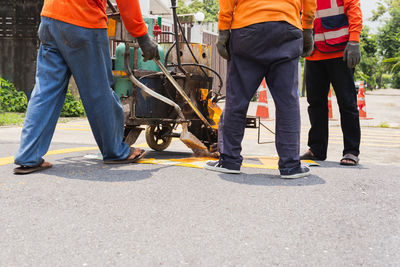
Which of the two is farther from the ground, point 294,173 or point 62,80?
point 62,80

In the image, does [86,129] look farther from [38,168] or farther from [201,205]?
[201,205]

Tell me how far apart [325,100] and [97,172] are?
7.77ft

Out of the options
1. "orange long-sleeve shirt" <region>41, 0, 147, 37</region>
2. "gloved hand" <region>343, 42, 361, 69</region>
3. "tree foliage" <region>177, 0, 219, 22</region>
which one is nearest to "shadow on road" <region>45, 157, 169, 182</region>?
"orange long-sleeve shirt" <region>41, 0, 147, 37</region>

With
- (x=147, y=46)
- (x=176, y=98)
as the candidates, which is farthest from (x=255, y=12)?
(x=176, y=98)

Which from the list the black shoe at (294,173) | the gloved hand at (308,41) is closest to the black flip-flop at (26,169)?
the black shoe at (294,173)

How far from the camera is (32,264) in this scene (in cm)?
170

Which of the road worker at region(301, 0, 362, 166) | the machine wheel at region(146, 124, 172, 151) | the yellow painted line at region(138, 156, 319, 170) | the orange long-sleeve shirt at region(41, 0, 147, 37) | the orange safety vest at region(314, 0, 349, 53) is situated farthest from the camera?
the machine wheel at region(146, 124, 172, 151)

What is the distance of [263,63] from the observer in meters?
3.28

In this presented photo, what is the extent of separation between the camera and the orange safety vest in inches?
162

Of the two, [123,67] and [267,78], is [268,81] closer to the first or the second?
[267,78]

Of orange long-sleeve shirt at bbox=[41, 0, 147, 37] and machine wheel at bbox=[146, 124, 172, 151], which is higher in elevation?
orange long-sleeve shirt at bbox=[41, 0, 147, 37]

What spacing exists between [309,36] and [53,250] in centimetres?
256

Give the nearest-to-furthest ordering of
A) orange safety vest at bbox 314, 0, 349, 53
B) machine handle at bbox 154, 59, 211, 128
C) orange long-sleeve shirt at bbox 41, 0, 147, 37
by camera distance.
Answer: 1. orange long-sleeve shirt at bbox 41, 0, 147, 37
2. machine handle at bbox 154, 59, 211, 128
3. orange safety vest at bbox 314, 0, 349, 53

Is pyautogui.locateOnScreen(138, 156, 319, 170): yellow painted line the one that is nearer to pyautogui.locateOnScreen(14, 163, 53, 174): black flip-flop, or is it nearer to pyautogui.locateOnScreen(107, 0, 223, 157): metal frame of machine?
pyautogui.locateOnScreen(107, 0, 223, 157): metal frame of machine
